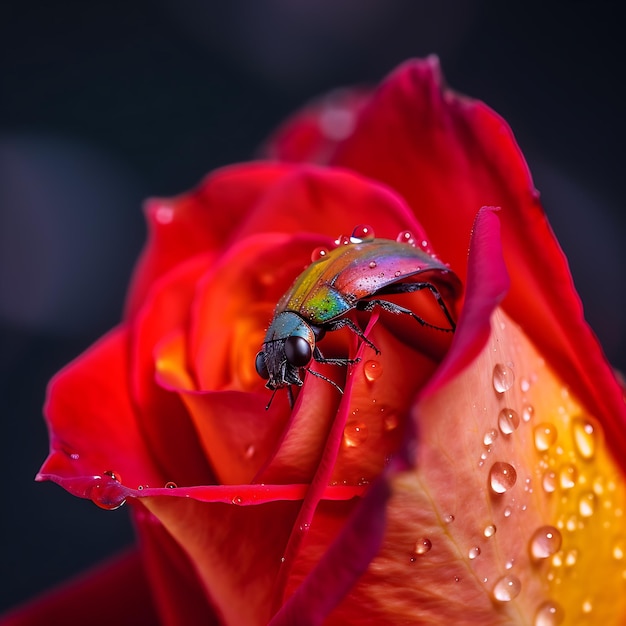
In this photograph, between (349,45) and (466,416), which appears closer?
(466,416)

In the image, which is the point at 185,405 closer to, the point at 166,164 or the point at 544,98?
the point at 544,98

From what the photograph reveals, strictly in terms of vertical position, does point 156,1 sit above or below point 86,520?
above

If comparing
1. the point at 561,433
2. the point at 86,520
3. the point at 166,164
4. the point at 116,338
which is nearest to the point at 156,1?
the point at 166,164

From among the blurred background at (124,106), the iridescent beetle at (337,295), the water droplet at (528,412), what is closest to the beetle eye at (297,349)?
the iridescent beetle at (337,295)

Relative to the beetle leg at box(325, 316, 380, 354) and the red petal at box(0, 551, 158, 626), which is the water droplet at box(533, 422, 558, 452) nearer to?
the beetle leg at box(325, 316, 380, 354)

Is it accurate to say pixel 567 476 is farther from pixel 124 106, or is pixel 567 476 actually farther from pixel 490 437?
pixel 124 106

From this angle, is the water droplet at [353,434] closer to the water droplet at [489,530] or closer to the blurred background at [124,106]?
the water droplet at [489,530]
